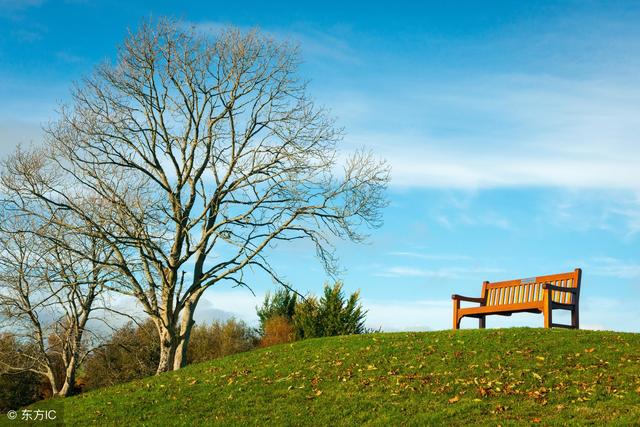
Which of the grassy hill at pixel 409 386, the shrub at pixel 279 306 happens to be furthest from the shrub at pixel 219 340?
the grassy hill at pixel 409 386

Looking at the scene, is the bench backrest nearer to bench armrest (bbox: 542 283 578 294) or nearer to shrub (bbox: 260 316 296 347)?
bench armrest (bbox: 542 283 578 294)

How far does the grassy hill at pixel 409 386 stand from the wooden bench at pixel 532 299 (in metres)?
0.61

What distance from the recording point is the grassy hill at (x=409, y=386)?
10.9 m

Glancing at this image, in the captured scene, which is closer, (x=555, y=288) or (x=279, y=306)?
(x=555, y=288)

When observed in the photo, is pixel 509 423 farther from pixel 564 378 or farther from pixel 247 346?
pixel 247 346

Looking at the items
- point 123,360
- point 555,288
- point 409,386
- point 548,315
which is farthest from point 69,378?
point 555,288

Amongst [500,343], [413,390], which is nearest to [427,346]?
[500,343]

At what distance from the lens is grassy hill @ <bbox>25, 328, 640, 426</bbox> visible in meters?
10.9

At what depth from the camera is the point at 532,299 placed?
54.1ft

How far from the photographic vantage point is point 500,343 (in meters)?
15.0

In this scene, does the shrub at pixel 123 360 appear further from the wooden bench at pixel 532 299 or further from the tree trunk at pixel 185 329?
the wooden bench at pixel 532 299

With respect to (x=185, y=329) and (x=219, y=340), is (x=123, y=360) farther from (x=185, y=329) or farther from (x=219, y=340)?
(x=185, y=329)

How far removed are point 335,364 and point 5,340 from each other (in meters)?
21.5

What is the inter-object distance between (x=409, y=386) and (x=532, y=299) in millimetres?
5473
